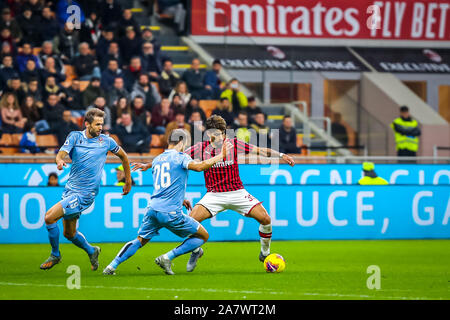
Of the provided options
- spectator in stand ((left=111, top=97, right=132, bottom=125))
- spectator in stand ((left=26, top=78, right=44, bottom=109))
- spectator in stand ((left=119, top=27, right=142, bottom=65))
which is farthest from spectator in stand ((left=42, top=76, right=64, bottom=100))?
spectator in stand ((left=119, top=27, right=142, bottom=65))

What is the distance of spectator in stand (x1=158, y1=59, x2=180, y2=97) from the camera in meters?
21.0

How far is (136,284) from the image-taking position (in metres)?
9.12

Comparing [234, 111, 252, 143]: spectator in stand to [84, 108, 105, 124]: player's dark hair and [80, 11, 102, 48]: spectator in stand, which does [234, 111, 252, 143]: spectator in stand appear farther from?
[84, 108, 105, 124]: player's dark hair

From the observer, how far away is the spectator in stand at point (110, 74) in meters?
20.3

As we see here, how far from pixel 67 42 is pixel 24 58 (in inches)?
60.4

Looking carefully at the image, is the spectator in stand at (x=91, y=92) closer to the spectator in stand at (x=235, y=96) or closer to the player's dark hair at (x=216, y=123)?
the spectator in stand at (x=235, y=96)

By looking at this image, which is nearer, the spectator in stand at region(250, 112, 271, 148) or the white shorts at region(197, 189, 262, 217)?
the white shorts at region(197, 189, 262, 217)

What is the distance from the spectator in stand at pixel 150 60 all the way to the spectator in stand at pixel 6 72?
3436 mm

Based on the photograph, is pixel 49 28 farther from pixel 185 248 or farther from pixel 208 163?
pixel 208 163

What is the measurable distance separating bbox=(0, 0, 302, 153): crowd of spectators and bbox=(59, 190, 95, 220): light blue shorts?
26.3 ft

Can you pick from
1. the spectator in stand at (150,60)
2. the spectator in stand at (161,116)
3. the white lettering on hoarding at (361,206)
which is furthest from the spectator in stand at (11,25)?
the white lettering on hoarding at (361,206)

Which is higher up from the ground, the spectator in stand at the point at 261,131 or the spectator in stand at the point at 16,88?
the spectator in stand at the point at 16,88

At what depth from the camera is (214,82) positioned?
21562 mm

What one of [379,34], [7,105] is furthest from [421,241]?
[379,34]
